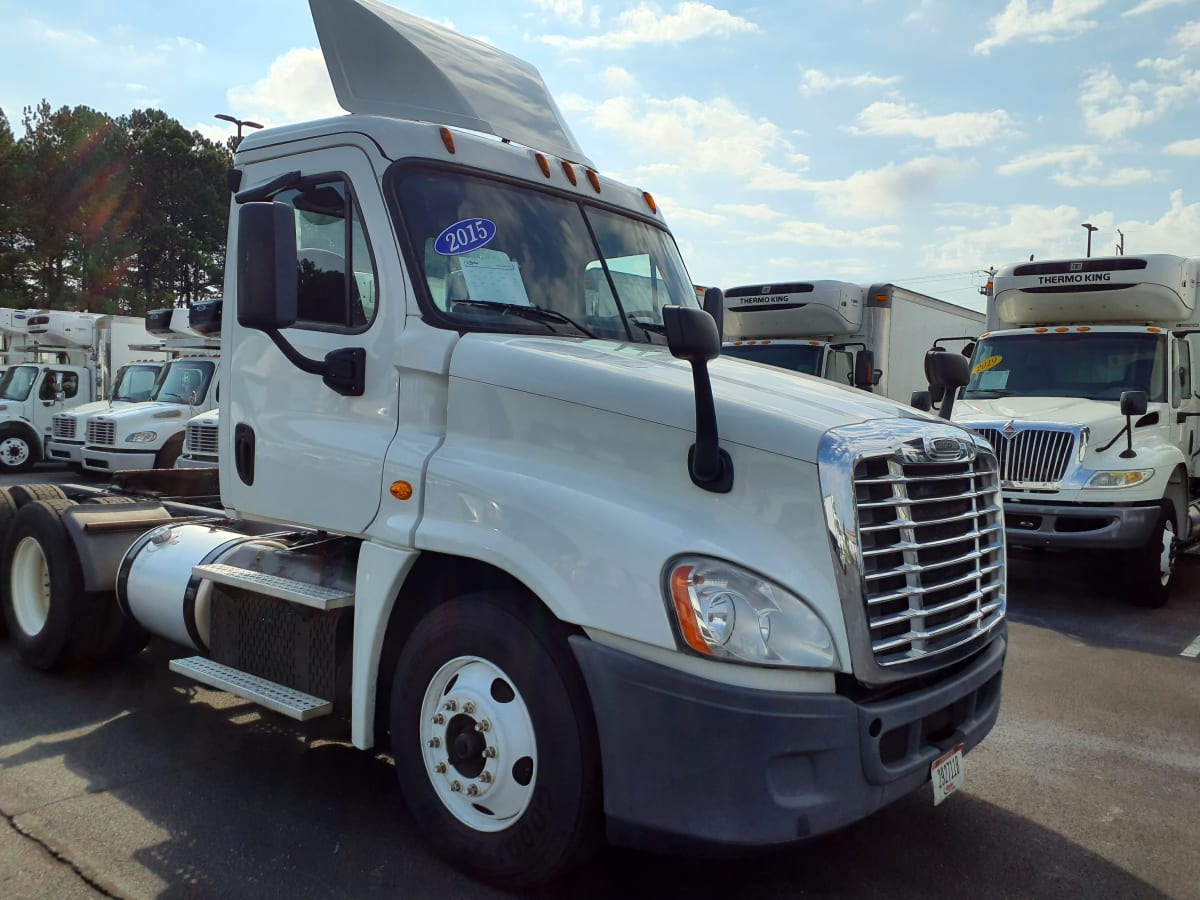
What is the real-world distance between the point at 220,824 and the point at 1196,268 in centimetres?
1025

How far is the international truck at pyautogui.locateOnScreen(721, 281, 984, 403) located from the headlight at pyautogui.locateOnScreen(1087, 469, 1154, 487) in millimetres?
4319

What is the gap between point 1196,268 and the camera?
995 cm

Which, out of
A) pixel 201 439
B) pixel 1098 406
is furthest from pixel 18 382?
pixel 1098 406

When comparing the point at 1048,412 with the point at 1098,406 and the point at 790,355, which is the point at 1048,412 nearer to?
the point at 1098,406

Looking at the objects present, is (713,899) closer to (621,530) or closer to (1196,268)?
(621,530)

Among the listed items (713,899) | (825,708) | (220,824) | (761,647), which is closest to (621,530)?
(761,647)

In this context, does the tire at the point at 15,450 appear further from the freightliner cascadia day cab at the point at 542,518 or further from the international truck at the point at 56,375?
the freightliner cascadia day cab at the point at 542,518

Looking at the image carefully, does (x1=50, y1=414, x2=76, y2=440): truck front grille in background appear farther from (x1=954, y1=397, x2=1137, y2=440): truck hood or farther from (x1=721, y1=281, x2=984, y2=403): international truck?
(x1=954, y1=397, x2=1137, y2=440): truck hood

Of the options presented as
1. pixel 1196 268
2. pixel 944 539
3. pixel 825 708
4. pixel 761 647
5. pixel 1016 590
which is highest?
pixel 1196 268

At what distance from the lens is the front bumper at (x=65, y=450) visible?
53.5 feet

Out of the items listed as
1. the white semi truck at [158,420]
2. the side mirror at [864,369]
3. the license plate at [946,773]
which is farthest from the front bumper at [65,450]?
the license plate at [946,773]

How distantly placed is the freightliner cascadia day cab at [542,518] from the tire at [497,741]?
0.01 meters

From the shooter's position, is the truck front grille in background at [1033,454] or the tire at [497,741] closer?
the tire at [497,741]

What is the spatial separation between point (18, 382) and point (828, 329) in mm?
15959
